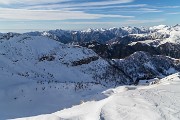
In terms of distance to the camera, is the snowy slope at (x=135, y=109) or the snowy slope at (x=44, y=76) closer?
the snowy slope at (x=135, y=109)

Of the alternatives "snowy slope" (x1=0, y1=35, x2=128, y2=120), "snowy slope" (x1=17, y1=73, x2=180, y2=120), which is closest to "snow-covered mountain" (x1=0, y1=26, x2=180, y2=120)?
"snowy slope" (x1=0, y1=35, x2=128, y2=120)

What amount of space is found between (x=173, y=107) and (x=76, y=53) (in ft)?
345

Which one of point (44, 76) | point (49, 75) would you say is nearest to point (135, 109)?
point (44, 76)

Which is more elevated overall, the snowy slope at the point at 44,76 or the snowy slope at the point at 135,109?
the snowy slope at the point at 135,109

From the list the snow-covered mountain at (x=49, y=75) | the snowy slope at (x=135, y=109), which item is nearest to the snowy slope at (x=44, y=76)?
the snow-covered mountain at (x=49, y=75)

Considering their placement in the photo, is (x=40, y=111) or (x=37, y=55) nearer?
(x=40, y=111)

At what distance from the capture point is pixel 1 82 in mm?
45531

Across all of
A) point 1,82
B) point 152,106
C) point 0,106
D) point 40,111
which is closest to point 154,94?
point 152,106

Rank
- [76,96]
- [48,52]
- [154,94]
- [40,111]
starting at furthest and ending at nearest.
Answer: [48,52]
[76,96]
[40,111]
[154,94]

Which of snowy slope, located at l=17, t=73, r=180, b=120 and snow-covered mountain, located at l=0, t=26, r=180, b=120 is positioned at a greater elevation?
snowy slope, located at l=17, t=73, r=180, b=120

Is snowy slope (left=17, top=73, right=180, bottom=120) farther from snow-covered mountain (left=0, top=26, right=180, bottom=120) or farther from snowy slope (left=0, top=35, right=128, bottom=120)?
snowy slope (left=0, top=35, right=128, bottom=120)

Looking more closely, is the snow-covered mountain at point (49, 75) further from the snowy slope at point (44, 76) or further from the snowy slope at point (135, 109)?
the snowy slope at point (135, 109)

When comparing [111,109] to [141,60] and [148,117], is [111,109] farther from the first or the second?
[141,60]

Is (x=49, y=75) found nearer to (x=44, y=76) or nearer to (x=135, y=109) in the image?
(x=44, y=76)
